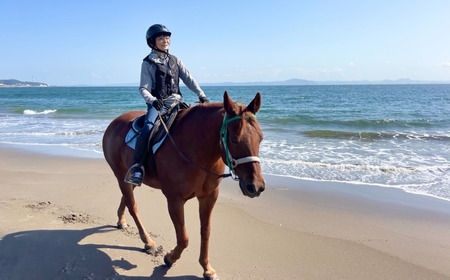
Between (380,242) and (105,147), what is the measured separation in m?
4.42

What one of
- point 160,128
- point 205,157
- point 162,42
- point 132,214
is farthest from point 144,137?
point 132,214

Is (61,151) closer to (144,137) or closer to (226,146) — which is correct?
(144,137)

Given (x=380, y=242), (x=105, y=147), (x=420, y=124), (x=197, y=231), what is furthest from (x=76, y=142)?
(x=420, y=124)

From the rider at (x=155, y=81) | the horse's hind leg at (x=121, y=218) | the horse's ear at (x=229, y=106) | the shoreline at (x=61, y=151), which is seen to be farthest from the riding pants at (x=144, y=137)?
the shoreline at (x=61, y=151)

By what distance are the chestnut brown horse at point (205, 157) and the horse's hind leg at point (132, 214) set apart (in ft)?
1.59

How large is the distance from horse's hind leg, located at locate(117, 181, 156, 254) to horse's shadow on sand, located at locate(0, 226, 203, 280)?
25cm

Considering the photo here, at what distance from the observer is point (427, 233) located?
4.80m

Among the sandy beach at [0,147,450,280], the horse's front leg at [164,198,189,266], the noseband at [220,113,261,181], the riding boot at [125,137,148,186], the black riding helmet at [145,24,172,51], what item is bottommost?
the sandy beach at [0,147,450,280]

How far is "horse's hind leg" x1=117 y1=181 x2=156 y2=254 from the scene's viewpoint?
399cm

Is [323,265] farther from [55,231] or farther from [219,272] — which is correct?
[55,231]

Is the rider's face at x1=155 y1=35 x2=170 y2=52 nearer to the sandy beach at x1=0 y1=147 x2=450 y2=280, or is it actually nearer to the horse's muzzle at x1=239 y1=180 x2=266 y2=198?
the horse's muzzle at x1=239 y1=180 x2=266 y2=198

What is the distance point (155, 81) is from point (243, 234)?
8.54 ft

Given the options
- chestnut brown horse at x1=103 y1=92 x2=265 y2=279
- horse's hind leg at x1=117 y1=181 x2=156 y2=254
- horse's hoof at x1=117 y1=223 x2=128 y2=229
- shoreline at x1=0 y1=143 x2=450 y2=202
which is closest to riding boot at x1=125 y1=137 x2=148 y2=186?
chestnut brown horse at x1=103 y1=92 x2=265 y2=279

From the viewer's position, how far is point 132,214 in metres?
4.31
